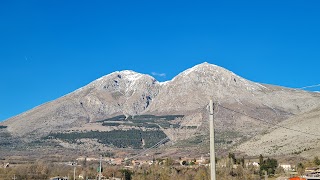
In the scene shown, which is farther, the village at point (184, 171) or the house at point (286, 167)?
the house at point (286, 167)

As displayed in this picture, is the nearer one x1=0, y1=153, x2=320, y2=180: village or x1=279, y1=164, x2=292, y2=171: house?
x1=0, y1=153, x2=320, y2=180: village

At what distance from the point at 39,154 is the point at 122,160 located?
42.4 metres

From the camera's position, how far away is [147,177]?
366ft

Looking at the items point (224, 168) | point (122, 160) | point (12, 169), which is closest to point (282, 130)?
point (224, 168)

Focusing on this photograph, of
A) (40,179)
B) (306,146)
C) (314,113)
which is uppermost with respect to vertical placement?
(314,113)

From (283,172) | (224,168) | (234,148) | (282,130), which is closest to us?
(283,172)

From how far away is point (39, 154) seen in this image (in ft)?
616

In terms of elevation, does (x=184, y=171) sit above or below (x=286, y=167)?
below

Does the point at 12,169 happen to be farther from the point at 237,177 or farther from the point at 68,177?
the point at 237,177

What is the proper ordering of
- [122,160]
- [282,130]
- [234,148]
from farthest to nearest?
[122,160] < [234,148] < [282,130]

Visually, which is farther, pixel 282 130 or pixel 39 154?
pixel 39 154

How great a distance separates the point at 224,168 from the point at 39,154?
349 ft

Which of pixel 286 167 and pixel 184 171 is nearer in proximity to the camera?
pixel 286 167

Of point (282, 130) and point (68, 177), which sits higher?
point (282, 130)
